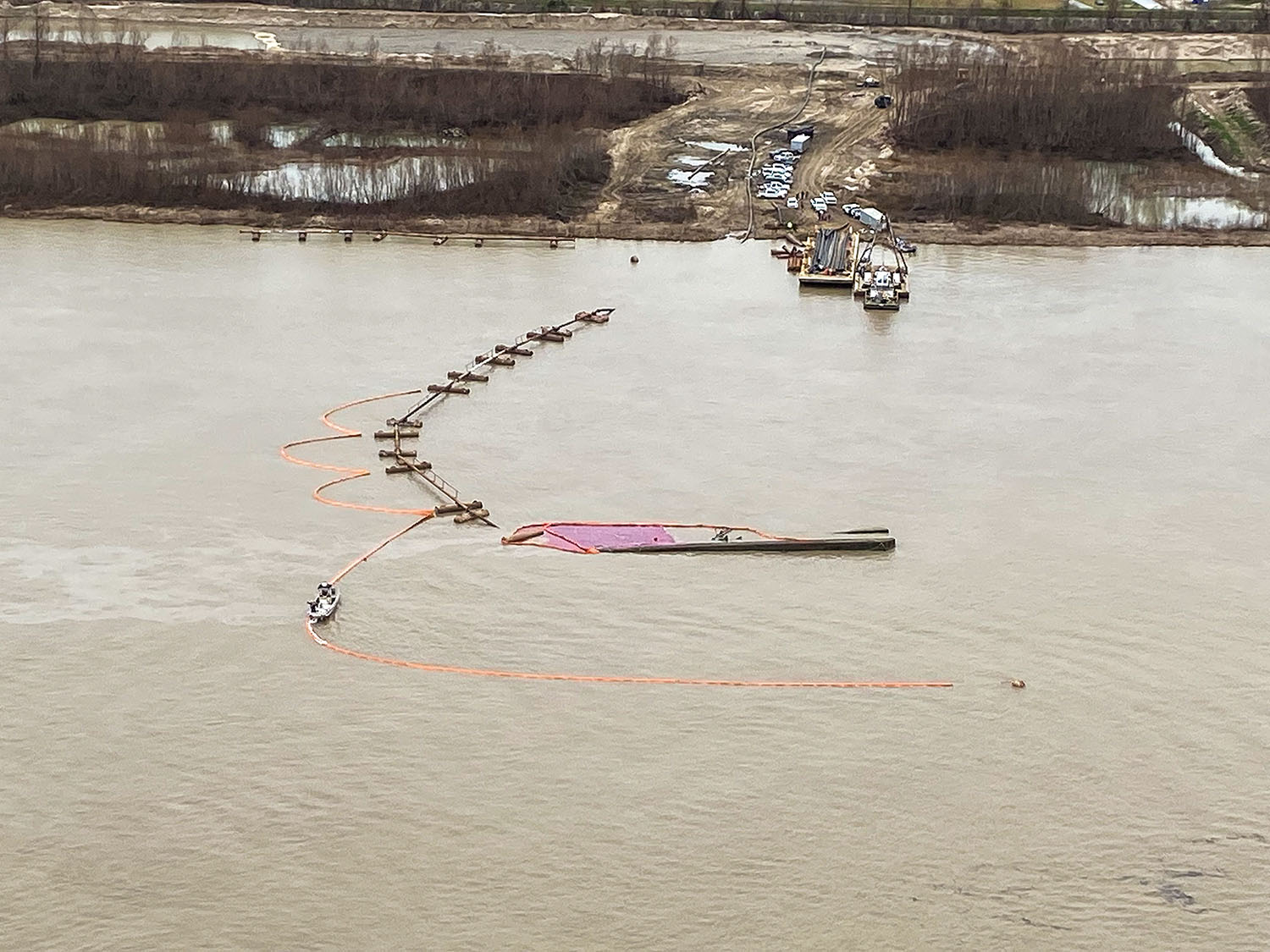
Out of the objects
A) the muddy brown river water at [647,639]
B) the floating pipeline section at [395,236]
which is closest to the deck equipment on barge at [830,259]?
the muddy brown river water at [647,639]

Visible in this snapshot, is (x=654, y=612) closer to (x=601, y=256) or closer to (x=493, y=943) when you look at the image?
(x=493, y=943)

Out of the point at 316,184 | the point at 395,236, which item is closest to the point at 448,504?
the point at 395,236

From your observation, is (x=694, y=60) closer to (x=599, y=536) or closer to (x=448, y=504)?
(x=448, y=504)

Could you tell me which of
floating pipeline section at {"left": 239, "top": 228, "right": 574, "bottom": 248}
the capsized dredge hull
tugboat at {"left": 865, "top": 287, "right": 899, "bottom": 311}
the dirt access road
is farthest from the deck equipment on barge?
the capsized dredge hull

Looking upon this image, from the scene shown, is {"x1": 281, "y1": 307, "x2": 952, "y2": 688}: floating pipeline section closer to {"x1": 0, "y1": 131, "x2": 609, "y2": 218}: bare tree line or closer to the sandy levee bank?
the sandy levee bank

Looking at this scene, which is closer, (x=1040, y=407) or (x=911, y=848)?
(x=911, y=848)

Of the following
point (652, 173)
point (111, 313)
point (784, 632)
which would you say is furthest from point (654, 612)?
point (652, 173)

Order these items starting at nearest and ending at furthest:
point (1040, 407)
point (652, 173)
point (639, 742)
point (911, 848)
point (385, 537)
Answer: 1. point (911, 848)
2. point (639, 742)
3. point (385, 537)
4. point (1040, 407)
5. point (652, 173)
